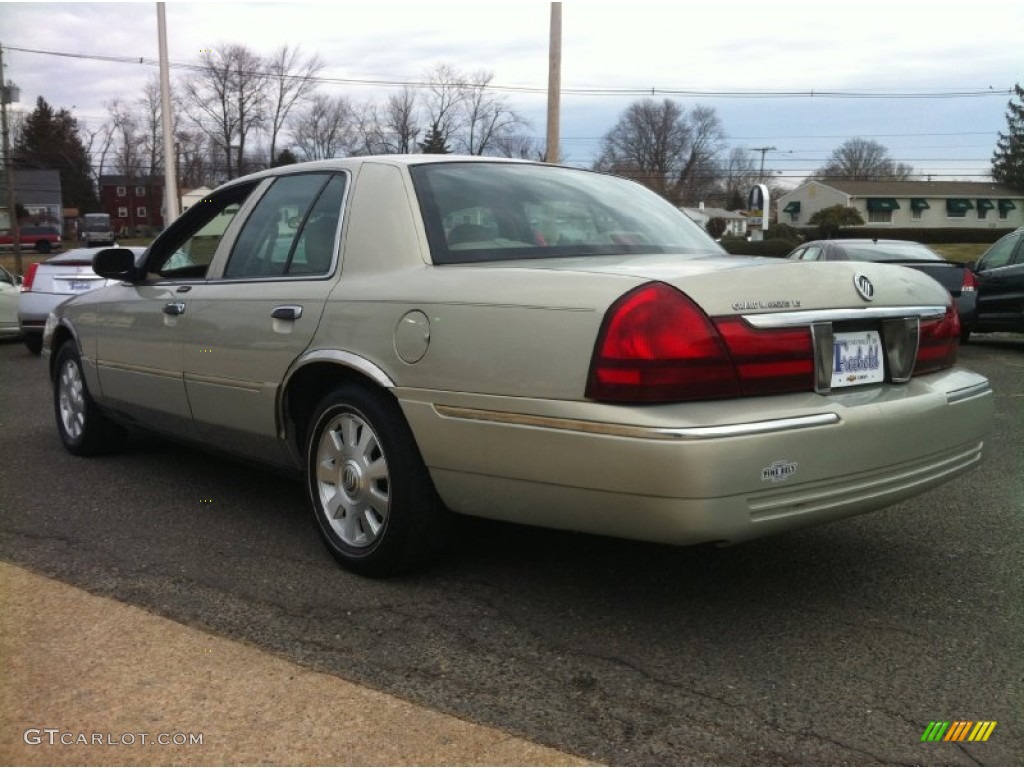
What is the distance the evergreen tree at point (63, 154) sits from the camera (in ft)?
292

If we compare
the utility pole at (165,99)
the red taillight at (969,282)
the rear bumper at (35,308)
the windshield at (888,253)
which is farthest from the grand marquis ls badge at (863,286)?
the utility pole at (165,99)

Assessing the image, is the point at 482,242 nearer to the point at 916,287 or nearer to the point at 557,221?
the point at 557,221

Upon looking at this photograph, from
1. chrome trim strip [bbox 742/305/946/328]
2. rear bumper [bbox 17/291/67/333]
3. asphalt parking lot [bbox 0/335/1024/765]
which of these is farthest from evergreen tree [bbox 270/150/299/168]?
chrome trim strip [bbox 742/305/946/328]

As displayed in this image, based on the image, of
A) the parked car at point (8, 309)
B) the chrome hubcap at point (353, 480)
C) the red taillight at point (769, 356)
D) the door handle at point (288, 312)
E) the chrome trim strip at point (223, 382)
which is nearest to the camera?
the red taillight at point (769, 356)

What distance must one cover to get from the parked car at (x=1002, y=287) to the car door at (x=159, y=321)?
9915mm

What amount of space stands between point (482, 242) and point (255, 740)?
186cm

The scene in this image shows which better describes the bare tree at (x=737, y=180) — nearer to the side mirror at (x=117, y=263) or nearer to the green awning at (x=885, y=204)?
the green awning at (x=885, y=204)

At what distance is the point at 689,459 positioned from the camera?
8.67 ft

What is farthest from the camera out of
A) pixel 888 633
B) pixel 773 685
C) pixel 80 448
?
pixel 80 448

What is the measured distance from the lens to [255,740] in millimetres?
2424

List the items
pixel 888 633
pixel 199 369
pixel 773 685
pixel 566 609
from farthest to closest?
pixel 199 369
pixel 566 609
pixel 888 633
pixel 773 685

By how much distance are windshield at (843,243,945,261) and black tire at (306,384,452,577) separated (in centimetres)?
915

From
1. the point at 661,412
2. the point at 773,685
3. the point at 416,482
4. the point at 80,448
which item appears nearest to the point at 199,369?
the point at 416,482

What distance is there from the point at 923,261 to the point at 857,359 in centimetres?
935
